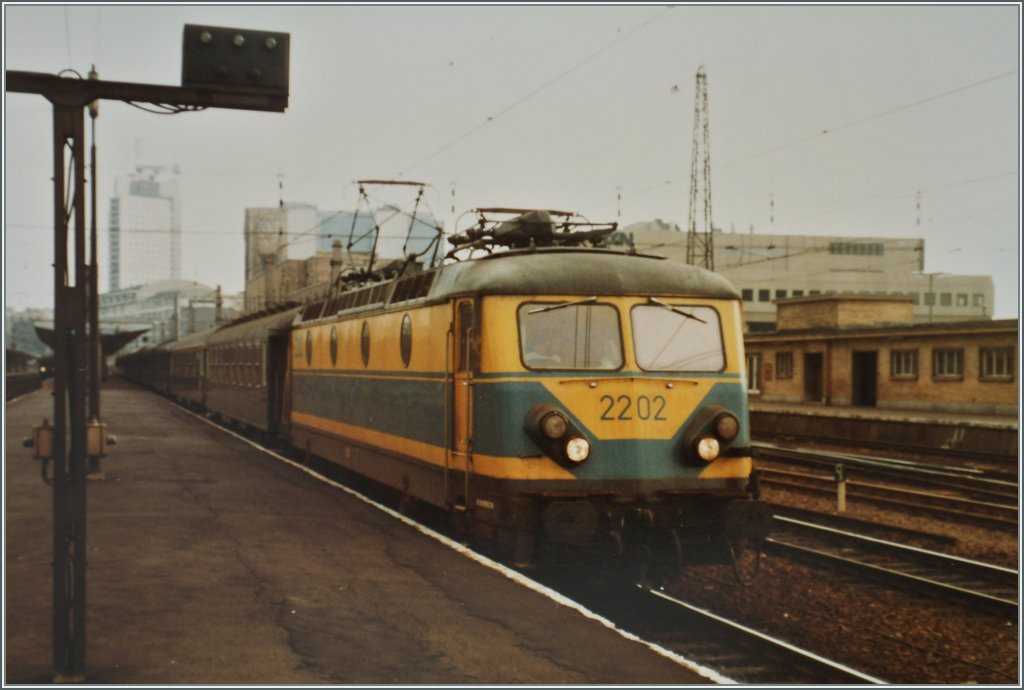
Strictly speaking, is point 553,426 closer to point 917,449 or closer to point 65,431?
point 65,431

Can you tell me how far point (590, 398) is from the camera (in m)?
9.80

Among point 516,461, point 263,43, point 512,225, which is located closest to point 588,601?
point 516,461

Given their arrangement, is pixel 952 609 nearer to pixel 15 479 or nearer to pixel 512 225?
pixel 512 225

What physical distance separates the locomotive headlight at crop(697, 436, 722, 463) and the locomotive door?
7.24 ft

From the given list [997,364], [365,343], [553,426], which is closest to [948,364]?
[997,364]

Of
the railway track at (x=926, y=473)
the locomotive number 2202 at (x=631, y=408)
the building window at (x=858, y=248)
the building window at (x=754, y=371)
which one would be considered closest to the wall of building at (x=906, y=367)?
the building window at (x=754, y=371)

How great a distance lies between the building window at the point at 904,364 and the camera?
114 feet

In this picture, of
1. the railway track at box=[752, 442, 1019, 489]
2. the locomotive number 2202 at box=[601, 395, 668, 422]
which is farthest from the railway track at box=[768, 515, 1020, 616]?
the locomotive number 2202 at box=[601, 395, 668, 422]

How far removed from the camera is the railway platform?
22.6 feet

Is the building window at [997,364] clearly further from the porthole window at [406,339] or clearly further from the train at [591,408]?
the porthole window at [406,339]

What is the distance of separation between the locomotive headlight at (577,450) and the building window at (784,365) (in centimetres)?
3494

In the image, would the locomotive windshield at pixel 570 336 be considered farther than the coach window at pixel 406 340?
No

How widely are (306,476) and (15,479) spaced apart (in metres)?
4.61

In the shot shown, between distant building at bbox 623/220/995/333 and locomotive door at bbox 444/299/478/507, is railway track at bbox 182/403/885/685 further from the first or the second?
distant building at bbox 623/220/995/333
